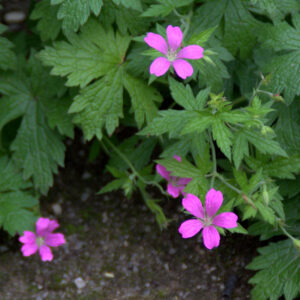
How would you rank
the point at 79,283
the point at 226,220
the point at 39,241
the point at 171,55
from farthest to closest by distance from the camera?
1. the point at 79,283
2. the point at 39,241
3. the point at 171,55
4. the point at 226,220

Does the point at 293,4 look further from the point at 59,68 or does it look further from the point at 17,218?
the point at 17,218

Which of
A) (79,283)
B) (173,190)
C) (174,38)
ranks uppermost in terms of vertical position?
(174,38)

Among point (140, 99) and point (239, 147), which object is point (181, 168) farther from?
point (140, 99)

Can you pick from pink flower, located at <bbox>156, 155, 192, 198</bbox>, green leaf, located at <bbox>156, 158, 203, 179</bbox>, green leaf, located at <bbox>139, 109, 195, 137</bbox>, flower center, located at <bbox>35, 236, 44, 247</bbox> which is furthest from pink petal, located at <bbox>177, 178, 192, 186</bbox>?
flower center, located at <bbox>35, 236, 44, 247</bbox>

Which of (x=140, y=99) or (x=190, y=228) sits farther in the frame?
(x=140, y=99)

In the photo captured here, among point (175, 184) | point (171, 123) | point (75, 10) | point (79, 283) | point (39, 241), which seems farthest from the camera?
point (79, 283)

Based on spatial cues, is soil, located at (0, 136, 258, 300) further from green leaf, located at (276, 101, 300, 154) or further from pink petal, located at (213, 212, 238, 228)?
pink petal, located at (213, 212, 238, 228)

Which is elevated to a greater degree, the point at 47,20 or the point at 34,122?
the point at 47,20

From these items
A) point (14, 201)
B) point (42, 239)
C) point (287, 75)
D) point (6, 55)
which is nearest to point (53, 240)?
point (42, 239)
